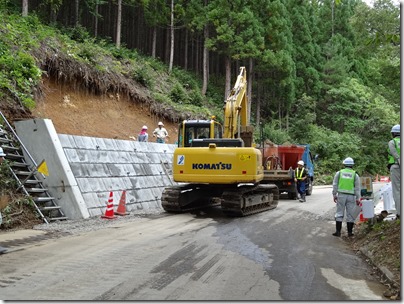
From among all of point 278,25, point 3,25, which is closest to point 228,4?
point 278,25

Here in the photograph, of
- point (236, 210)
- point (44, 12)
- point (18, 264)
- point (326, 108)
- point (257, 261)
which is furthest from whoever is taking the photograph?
point (326, 108)

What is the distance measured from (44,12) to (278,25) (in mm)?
18413

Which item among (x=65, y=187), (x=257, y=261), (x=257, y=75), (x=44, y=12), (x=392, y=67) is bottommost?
(x=257, y=261)

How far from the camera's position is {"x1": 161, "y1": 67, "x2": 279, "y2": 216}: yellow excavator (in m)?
11.9

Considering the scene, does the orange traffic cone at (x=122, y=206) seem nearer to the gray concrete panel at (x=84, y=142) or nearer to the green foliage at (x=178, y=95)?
the gray concrete panel at (x=84, y=142)

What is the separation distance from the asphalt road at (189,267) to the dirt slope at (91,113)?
880cm

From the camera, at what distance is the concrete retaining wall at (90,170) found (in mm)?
11023

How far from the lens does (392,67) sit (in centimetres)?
1819

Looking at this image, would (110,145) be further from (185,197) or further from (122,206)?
(185,197)

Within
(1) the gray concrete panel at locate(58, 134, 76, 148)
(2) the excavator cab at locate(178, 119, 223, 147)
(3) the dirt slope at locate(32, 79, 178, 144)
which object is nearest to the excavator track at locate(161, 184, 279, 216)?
(2) the excavator cab at locate(178, 119, 223, 147)

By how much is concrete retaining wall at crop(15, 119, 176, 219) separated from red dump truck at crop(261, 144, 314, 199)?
17.7ft

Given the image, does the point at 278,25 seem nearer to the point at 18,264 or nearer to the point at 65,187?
the point at 65,187

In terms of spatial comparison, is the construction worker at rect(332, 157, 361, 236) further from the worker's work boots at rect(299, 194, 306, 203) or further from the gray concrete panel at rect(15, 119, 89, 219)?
Result: the worker's work boots at rect(299, 194, 306, 203)

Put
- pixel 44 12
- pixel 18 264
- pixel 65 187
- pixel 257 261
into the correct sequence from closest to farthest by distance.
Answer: pixel 18 264 < pixel 257 261 < pixel 65 187 < pixel 44 12
